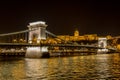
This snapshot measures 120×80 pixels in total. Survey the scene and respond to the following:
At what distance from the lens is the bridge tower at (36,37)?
6462cm

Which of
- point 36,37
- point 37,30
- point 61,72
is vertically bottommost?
point 61,72

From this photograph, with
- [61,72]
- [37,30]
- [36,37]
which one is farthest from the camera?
[36,37]

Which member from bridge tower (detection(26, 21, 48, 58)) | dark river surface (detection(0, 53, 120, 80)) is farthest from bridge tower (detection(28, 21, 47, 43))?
dark river surface (detection(0, 53, 120, 80))

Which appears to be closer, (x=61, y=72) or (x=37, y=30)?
(x=61, y=72)

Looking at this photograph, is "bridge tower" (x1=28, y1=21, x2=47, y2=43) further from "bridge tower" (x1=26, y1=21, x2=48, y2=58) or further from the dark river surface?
the dark river surface

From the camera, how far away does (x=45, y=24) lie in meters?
72.9

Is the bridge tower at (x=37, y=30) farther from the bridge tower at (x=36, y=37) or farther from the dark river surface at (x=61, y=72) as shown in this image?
the dark river surface at (x=61, y=72)

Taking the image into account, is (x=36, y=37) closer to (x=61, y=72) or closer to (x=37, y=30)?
(x=37, y=30)

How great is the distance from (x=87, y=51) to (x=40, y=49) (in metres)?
41.8

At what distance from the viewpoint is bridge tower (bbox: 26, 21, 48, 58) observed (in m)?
64.6

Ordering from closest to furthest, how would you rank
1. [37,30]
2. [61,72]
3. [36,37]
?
[61,72]
[37,30]
[36,37]

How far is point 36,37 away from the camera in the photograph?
235ft

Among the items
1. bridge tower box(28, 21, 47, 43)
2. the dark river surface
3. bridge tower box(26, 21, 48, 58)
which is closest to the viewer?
the dark river surface

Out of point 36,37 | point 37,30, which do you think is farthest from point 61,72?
point 36,37
